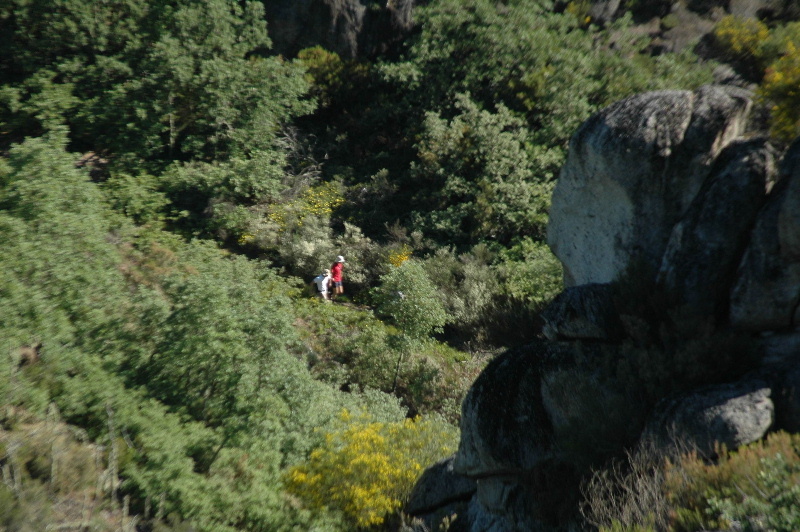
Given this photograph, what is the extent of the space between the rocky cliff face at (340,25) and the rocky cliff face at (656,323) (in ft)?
71.4

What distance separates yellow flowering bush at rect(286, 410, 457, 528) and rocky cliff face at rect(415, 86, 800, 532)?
1473 mm

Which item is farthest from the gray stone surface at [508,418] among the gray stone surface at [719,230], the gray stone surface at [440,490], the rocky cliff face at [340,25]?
the rocky cliff face at [340,25]

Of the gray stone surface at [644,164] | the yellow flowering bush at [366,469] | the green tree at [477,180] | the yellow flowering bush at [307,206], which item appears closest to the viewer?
the gray stone surface at [644,164]

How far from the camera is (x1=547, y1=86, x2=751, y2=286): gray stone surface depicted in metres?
6.43

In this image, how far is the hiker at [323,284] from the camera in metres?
17.1

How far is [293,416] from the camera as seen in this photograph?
930cm

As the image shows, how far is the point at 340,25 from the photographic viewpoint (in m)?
26.3

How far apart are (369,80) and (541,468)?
23289 mm

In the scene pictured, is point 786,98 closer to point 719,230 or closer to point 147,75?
point 719,230

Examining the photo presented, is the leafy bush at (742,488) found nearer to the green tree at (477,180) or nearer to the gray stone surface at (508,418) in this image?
the gray stone surface at (508,418)

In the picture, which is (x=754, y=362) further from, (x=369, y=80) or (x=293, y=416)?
(x=369, y=80)

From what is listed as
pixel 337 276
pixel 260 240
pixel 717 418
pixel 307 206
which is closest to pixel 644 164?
pixel 717 418

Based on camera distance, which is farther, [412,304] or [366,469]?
[412,304]

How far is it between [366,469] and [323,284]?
30.3ft
